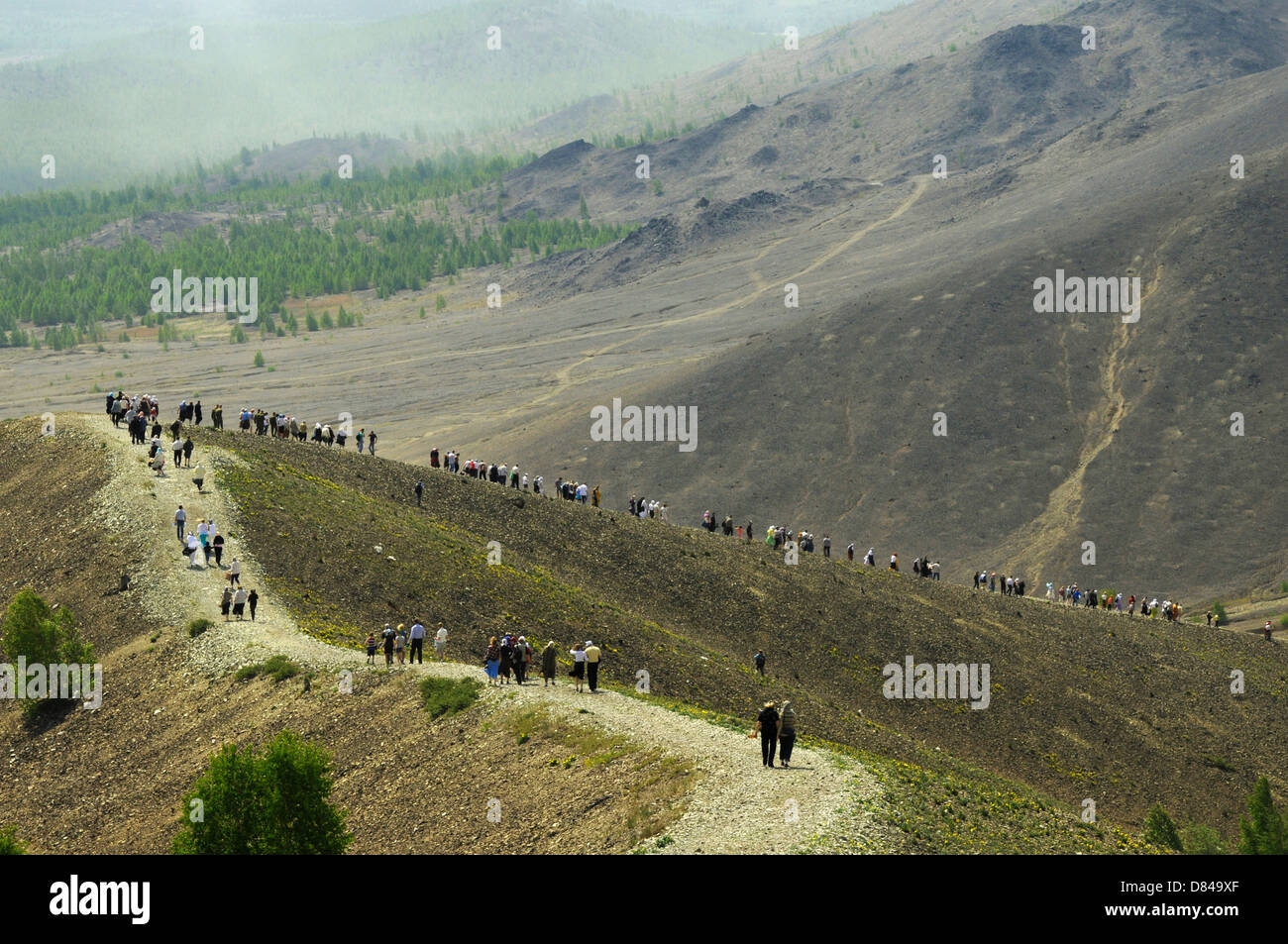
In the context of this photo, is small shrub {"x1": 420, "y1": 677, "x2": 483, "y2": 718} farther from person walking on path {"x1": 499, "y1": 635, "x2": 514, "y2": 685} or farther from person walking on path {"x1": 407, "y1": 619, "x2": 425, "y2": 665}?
person walking on path {"x1": 407, "y1": 619, "x2": 425, "y2": 665}

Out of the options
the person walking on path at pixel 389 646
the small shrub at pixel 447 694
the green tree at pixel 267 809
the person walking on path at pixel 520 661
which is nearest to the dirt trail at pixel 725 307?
the person walking on path at pixel 389 646

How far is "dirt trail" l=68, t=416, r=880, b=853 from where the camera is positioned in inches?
923

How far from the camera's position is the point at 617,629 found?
4728 centimetres

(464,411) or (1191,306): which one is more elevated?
(1191,306)

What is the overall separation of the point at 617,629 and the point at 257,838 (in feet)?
81.6

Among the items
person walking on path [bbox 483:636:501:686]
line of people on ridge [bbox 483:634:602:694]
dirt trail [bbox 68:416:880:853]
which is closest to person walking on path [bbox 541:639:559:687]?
line of people on ridge [bbox 483:634:602:694]

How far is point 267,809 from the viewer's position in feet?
75.5

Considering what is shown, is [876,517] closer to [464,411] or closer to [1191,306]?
[1191,306]

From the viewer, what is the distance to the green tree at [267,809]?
75.4 feet

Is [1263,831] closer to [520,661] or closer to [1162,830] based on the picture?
[1162,830]

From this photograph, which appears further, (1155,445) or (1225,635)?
(1155,445)

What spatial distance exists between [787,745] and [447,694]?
33.3ft

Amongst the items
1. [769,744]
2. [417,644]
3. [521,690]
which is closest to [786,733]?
[769,744]
